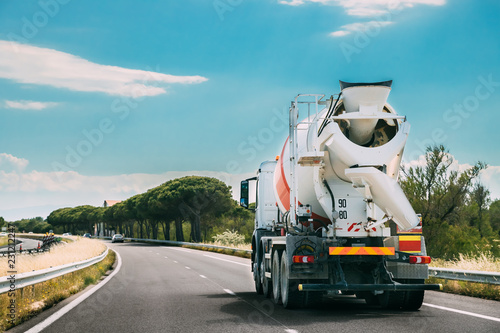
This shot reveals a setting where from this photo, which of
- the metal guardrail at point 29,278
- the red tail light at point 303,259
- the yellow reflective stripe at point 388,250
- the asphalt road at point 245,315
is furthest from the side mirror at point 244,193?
the yellow reflective stripe at point 388,250

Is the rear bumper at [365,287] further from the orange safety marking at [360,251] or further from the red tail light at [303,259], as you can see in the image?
the orange safety marking at [360,251]

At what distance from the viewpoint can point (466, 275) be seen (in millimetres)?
13898

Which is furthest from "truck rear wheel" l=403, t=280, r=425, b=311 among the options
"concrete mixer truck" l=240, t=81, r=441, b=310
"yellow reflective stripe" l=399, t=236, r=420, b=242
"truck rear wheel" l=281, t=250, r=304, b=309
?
"truck rear wheel" l=281, t=250, r=304, b=309

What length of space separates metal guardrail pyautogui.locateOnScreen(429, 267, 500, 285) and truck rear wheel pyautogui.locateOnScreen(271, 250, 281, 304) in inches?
182

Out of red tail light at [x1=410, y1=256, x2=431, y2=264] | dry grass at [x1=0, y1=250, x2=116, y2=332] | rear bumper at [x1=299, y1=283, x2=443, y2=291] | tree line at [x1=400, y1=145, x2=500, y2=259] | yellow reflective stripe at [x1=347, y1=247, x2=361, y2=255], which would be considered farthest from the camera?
tree line at [x1=400, y1=145, x2=500, y2=259]

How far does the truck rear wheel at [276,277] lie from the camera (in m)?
12.1

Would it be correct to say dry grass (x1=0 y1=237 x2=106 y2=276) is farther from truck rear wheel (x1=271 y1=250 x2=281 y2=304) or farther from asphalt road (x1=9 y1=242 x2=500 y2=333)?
truck rear wheel (x1=271 y1=250 x2=281 y2=304)

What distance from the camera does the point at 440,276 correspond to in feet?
49.5

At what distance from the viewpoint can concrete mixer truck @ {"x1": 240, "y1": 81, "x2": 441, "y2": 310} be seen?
34.6ft

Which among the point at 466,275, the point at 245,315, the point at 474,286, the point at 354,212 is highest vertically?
the point at 354,212

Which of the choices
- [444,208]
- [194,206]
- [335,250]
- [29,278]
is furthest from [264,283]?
[194,206]

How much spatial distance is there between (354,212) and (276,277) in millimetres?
2463

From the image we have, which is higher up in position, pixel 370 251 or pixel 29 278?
pixel 370 251

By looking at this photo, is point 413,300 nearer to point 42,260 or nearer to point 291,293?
point 291,293
